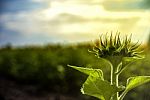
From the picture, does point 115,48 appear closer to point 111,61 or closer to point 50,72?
point 111,61

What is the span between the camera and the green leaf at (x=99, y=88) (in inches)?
91.6

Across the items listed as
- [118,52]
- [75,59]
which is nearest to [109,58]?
[118,52]

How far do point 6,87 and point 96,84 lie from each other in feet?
19.5

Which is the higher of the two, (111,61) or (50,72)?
(111,61)

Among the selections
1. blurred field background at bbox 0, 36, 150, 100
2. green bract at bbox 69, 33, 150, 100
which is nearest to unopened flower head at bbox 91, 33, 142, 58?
green bract at bbox 69, 33, 150, 100

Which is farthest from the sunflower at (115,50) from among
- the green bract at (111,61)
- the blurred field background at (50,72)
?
the blurred field background at (50,72)

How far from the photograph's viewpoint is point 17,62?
29.6 ft

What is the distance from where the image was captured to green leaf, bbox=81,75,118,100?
2326mm

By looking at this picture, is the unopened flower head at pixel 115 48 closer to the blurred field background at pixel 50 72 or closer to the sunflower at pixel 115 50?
the sunflower at pixel 115 50

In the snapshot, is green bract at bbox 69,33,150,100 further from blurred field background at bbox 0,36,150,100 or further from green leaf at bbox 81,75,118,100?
blurred field background at bbox 0,36,150,100

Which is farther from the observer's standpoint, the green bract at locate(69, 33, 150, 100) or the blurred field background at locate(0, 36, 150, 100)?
the blurred field background at locate(0, 36, 150, 100)

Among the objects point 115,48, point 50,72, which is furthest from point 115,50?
point 50,72

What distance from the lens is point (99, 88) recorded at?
7.74 feet

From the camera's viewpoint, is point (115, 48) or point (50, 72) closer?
point (115, 48)
